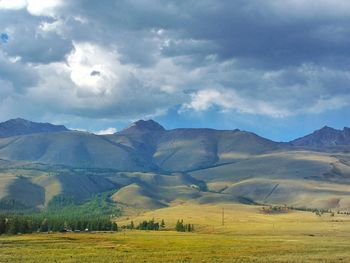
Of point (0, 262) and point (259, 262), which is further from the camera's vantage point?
point (259, 262)

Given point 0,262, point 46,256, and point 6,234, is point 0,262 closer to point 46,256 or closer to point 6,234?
point 46,256

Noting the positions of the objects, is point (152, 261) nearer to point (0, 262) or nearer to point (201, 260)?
point (201, 260)

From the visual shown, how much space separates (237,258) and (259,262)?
8.28 metres

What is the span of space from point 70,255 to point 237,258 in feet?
108

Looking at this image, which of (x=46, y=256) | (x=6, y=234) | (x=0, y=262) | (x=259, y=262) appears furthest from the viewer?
(x=6, y=234)

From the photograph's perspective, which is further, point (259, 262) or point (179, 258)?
point (179, 258)

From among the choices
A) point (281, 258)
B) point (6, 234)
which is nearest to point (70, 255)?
point (281, 258)

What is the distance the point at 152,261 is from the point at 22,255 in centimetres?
2691

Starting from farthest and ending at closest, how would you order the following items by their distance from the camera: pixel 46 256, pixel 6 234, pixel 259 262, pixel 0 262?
pixel 6 234, pixel 46 256, pixel 259 262, pixel 0 262

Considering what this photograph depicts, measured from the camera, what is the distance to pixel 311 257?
105375mm

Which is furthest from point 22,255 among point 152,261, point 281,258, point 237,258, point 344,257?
point 344,257

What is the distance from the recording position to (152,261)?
9425 centimetres

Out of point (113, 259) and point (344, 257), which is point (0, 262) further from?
point (344, 257)

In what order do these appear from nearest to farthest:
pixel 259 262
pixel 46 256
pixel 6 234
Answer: pixel 259 262 → pixel 46 256 → pixel 6 234
